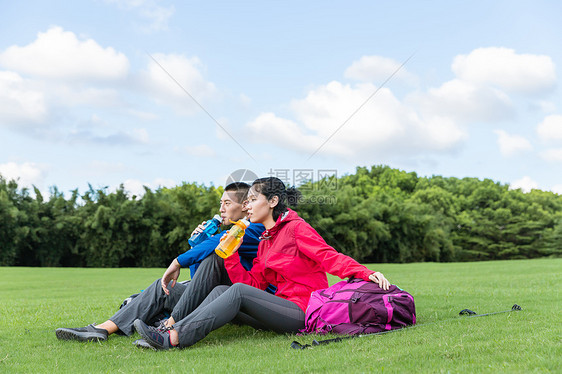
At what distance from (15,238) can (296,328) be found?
88.3 feet

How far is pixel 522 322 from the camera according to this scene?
463 cm

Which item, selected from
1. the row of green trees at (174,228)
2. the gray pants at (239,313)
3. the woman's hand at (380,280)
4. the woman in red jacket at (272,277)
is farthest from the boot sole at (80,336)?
the row of green trees at (174,228)

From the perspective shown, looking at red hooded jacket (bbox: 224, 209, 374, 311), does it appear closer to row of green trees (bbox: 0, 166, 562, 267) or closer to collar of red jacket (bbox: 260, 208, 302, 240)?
collar of red jacket (bbox: 260, 208, 302, 240)

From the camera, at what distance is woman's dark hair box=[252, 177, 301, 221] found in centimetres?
458

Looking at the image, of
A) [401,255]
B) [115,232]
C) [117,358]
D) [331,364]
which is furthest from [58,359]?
[401,255]

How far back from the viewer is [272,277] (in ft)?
15.1

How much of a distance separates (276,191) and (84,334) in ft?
7.00

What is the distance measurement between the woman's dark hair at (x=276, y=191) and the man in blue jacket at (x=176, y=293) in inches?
13.7

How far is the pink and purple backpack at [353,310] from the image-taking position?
164 inches

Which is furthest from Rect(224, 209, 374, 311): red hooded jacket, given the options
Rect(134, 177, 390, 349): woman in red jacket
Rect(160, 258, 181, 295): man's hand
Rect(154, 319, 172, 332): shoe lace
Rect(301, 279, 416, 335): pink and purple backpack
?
Rect(154, 319, 172, 332): shoe lace

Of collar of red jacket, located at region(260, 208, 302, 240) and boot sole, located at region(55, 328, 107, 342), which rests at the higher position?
collar of red jacket, located at region(260, 208, 302, 240)

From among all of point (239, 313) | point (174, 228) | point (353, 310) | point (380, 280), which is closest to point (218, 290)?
point (239, 313)

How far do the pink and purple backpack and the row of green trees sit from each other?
24540mm

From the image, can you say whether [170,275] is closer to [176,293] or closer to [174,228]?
[176,293]
